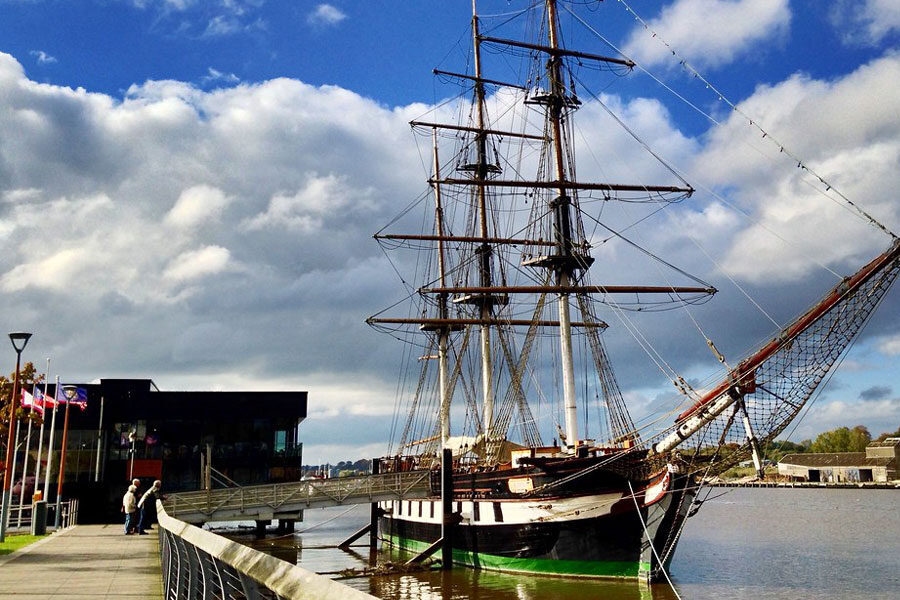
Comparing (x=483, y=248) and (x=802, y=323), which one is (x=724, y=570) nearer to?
(x=802, y=323)

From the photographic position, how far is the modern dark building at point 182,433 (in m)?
50.8

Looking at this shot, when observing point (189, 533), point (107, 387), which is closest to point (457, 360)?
point (107, 387)

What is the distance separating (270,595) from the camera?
487 centimetres

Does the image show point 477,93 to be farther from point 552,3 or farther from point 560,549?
point 560,549

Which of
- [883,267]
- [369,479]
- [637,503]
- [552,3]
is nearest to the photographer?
[883,267]

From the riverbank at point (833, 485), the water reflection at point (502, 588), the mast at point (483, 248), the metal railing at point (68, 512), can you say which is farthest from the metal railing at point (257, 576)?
the riverbank at point (833, 485)

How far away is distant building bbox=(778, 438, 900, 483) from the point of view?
136750mm

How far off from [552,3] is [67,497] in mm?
38887

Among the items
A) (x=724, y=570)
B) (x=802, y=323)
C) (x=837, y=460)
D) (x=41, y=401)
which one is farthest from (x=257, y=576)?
(x=837, y=460)

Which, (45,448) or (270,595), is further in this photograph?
(45,448)

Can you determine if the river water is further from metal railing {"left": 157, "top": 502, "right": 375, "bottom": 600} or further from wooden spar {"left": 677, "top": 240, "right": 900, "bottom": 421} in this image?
metal railing {"left": 157, "top": 502, "right": 375, "bottom": 600}

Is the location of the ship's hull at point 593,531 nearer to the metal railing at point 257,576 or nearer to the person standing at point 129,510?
the person standing at point 129,510

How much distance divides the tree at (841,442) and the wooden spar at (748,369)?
538 feet

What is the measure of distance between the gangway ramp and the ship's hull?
5.33m
